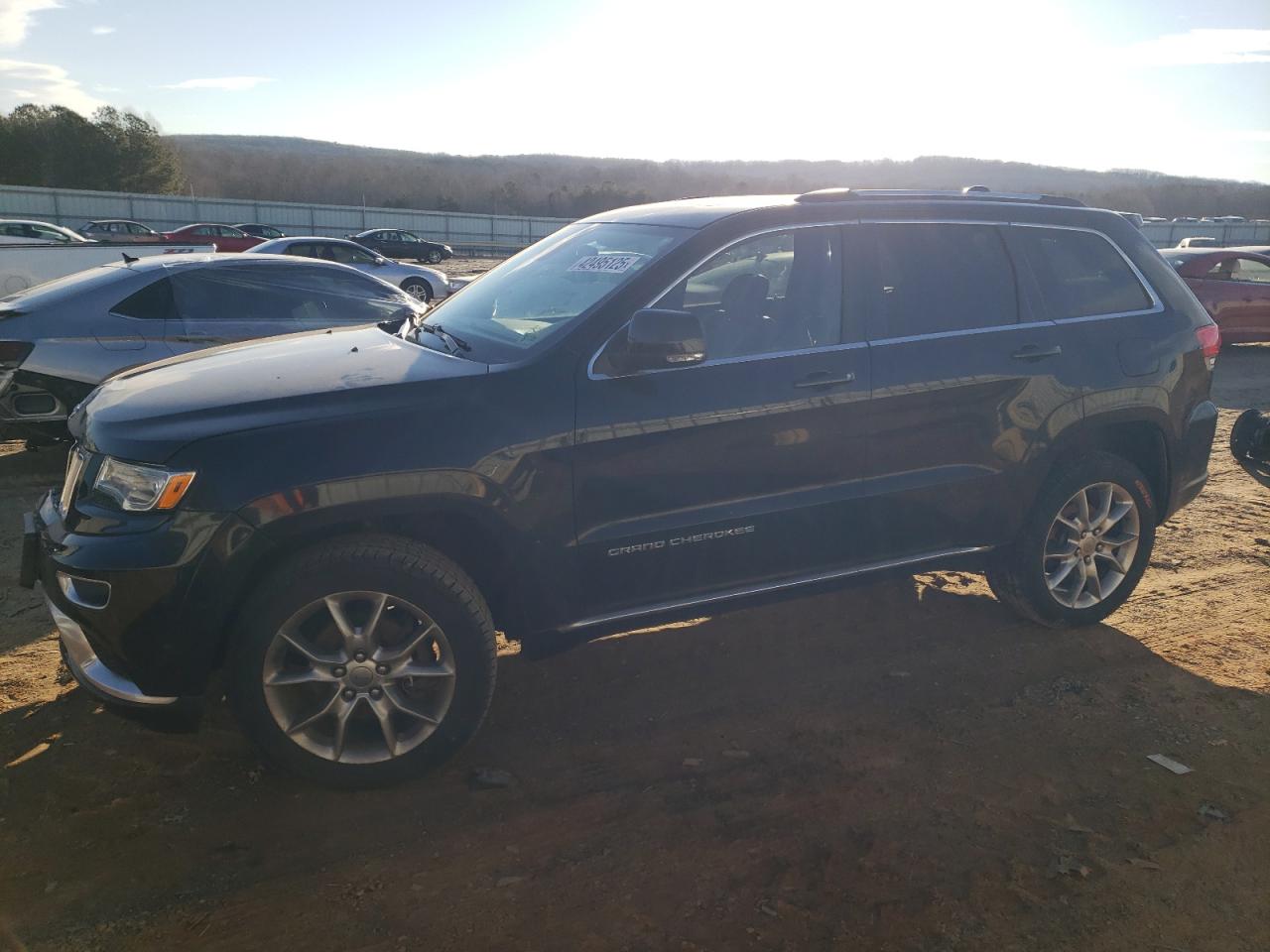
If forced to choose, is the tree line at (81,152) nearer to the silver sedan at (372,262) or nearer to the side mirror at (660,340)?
the silver sedan at (372,262)

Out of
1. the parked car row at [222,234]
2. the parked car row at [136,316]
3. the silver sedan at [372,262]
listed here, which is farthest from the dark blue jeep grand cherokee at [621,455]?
the parked car row at [222,234]

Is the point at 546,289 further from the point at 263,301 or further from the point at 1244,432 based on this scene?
the point at 1244,432

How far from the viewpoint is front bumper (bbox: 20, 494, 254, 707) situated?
299cm

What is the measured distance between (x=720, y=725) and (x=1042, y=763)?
125 centimetres

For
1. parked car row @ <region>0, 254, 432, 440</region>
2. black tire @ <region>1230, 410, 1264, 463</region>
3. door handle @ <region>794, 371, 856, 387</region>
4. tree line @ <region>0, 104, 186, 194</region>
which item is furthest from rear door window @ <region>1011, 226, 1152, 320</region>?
tree line @ <region>0, 104, 186, 194</region>

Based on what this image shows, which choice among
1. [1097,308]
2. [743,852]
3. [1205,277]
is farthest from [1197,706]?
[1205,277]

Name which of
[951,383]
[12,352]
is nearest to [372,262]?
[12,352]

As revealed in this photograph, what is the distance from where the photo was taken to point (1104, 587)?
4785mm

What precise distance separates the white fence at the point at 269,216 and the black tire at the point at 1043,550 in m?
40.6

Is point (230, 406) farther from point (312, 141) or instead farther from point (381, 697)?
point (312, 141)

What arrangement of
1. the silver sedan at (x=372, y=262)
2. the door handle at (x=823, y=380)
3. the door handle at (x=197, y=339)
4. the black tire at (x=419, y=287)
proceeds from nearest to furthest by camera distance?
the door handle at (x=823, y=380), the door handle at (x=197, y=339), the silver sedan at (x=372, y=262), the black tire at (x=419, y=287)

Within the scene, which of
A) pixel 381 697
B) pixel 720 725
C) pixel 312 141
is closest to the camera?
pixel 381 697

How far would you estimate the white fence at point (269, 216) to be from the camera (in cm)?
3953

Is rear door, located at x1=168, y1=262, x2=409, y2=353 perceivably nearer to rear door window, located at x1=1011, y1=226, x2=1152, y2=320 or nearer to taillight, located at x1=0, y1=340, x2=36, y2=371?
taillight, located at x1=0, y1=340, x2=36, y2=371
